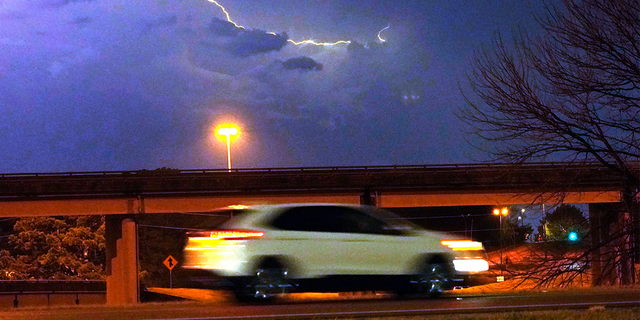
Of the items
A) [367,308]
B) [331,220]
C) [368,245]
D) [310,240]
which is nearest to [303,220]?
[310,240]

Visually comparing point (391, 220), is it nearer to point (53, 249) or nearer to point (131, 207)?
point (131, 207)

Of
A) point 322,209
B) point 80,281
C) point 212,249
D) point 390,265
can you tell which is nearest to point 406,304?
point 390,265

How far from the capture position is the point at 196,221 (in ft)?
246

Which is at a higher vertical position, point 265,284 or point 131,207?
point 131,207

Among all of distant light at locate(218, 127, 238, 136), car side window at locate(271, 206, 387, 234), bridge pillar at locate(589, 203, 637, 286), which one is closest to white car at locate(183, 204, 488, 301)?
car side window at locate(271, 206, 387, 234)

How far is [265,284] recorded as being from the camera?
13.2 meters

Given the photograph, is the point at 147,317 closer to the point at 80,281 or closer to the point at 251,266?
the point at 251,266

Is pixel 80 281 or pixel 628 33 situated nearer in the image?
pixel 628 33

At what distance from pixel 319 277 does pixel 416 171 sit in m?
34.8

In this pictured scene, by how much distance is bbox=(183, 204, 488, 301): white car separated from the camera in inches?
511

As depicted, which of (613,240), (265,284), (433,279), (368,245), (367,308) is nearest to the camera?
(367,308)

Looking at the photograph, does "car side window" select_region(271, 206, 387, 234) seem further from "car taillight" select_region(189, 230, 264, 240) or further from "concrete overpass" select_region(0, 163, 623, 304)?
"concrete overpass" select_region(0, 163, 623, 304)

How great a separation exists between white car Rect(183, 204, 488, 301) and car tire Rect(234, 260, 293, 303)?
0.02 m

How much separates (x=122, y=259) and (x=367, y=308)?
3741cm
